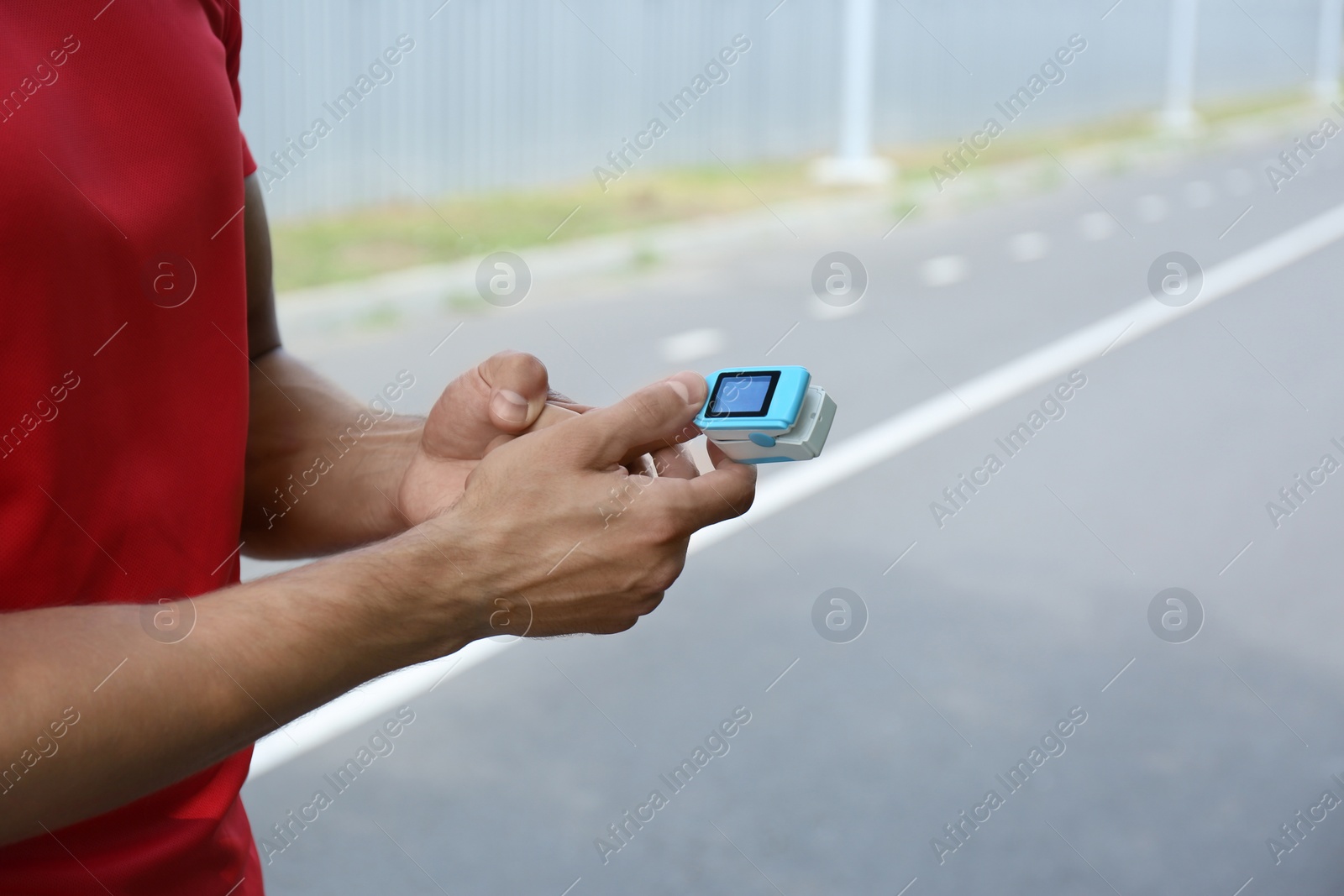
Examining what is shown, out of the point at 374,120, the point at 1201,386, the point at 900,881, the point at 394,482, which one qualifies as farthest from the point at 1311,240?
the point at 394,482

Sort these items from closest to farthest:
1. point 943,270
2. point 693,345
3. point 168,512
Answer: point 168,512
point 693,345
point 943,270

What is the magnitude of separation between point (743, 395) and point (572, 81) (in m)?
12.6

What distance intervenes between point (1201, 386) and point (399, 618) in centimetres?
698

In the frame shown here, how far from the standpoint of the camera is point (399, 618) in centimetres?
139

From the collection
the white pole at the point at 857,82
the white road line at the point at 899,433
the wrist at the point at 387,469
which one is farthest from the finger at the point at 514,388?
the white pole at the point at 857,82

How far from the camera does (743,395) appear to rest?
1.71m

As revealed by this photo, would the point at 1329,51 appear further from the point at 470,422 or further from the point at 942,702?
the point at 470,422

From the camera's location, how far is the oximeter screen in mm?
1676

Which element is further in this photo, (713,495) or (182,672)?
(713,495)

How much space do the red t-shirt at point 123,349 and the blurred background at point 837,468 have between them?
2067mm

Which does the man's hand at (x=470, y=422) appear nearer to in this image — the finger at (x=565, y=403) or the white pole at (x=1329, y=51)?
the finger at (x=565, y=403)

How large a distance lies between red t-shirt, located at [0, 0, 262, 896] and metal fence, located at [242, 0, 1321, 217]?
9119mm

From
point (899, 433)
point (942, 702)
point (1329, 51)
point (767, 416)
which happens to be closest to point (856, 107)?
point (899, 433)

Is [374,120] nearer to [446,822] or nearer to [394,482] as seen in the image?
[446,822]
